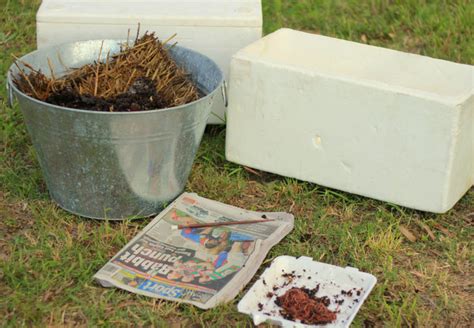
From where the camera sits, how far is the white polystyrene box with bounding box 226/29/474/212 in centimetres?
303

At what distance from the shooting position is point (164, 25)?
11.4 ft

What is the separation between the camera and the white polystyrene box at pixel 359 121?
9.93 feet

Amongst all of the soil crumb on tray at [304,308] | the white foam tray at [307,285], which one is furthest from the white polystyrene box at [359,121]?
the soil crumb on tray at [304,308]

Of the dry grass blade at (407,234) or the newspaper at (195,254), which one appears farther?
the dry grass blade at (407,234)

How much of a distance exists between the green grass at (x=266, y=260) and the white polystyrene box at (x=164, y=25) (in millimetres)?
423

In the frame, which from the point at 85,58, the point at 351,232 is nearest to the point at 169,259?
the point at 351,232

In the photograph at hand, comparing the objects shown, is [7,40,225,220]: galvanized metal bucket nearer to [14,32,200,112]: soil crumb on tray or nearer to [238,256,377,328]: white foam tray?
[14,32,200,112]: soil crumb on tray

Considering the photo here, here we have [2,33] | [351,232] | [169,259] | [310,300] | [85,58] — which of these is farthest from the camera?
[2,33]

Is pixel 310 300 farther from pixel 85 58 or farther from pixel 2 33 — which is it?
pixel 2 33

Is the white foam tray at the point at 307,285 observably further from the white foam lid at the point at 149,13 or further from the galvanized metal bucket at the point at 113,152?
the white foam lid at the point at 149,13

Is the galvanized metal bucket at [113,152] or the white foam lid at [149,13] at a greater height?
the white foam lid at [149,13]

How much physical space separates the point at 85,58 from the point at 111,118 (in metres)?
0.62

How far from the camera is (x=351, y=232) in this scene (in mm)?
3121

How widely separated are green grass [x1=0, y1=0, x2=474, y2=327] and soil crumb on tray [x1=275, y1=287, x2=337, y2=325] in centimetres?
12
